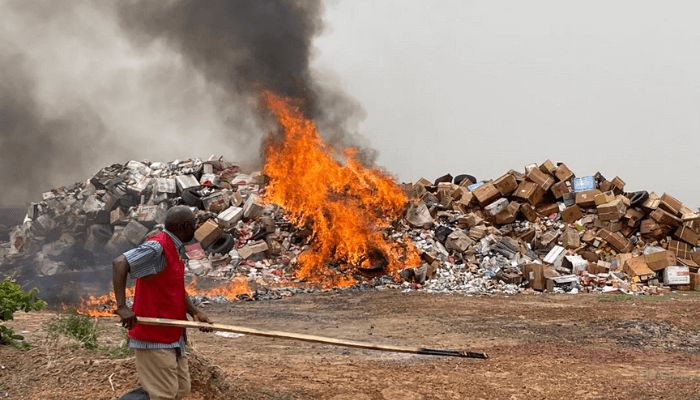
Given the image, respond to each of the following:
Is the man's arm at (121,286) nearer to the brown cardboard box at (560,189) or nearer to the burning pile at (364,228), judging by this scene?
the burning pile at (364,228)

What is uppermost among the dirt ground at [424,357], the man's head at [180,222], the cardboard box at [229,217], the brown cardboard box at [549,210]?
the brown cardboard box at [549,210]

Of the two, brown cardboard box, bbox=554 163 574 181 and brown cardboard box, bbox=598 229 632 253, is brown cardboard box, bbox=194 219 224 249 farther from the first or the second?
brown cardboard box, bbox=598 229 632 253

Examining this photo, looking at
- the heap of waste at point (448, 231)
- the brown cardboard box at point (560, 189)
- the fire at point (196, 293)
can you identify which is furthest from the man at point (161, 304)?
the brown cardboard box at point (560, 189)

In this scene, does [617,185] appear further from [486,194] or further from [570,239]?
[486,194]

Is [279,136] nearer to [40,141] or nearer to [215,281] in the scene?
[215,281]

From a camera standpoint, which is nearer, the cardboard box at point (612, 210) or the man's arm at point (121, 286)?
the man's arm at point (121, 286)

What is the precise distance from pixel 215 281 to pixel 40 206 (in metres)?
8.02

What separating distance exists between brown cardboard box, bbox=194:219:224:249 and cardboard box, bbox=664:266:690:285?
37.9ft

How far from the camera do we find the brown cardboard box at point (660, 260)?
1478 cm

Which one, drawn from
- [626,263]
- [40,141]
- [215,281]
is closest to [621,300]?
[626,263]

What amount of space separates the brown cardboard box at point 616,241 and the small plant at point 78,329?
549 inches

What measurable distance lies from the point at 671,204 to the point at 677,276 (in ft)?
9.65

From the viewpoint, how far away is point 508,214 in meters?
17.2

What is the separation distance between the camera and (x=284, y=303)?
12133 millimetres
